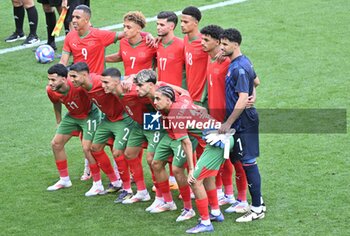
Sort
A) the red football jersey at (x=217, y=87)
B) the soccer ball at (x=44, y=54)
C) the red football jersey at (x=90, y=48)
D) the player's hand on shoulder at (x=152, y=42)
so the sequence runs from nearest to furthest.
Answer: the red football jersey at (x=217, y=87)
the player's hand on shoulder at (x=152, y=42)
the red football jersey at (x=90, y=48)
the soccer ball at (x=44, y=54)

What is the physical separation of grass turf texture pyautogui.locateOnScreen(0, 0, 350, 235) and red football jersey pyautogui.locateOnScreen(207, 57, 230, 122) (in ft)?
3.88

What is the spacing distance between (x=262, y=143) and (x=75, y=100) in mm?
2957

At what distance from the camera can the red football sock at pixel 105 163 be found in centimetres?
1073

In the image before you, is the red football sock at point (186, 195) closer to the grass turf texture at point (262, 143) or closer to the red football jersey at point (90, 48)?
the grass turf texture at point (262, 143)

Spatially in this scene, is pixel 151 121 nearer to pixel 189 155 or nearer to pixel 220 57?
pixel 189 155

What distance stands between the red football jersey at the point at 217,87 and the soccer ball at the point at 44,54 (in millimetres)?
6339

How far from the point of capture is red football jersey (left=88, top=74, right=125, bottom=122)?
34.3ft

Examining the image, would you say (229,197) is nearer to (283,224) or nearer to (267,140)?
(283,224)

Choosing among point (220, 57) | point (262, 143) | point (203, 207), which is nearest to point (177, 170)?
point (203, 207)

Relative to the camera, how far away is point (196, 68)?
10484 millimetres

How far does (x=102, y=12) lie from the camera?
1858 cm

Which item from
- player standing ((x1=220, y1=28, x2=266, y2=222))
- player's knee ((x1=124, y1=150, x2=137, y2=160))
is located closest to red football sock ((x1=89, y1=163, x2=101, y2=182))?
player's knee ((x1=124, y1=150, x2=137, y2=160))

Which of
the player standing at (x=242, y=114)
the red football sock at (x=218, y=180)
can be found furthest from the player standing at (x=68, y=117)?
the player standing at (x=242, y=114)

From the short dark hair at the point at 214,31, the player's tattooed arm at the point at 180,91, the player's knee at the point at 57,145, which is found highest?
the short dark hair at the point at 214,31
